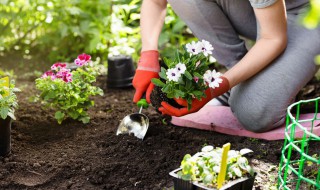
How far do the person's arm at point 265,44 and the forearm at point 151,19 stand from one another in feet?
1.74

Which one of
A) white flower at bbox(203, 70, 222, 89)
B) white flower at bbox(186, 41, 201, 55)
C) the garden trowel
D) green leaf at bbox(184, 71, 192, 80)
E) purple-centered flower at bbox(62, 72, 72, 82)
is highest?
white flower at bbox(186, 41, 201, 55)

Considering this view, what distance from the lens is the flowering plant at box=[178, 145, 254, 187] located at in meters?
1.74

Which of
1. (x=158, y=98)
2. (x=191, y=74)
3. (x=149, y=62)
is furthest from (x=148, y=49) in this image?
(x=191, y=74)

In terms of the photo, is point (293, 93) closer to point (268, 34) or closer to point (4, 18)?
point (268, 34)

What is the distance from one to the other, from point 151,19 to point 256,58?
0.67 metres

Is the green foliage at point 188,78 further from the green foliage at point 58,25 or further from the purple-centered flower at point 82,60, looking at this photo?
the green foliage at point 58,25

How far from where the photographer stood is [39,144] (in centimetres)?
254

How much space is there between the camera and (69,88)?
103 inches

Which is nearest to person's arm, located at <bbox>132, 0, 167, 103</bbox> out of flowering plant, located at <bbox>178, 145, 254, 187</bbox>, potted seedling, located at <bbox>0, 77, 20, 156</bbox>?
potted seedling, located at <bbox>0, 77, 20, 156</bbox>

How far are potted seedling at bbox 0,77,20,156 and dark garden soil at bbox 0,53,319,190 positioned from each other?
60mm

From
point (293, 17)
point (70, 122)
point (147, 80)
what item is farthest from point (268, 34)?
point (70, 122)

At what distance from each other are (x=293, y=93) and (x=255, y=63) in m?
0.29

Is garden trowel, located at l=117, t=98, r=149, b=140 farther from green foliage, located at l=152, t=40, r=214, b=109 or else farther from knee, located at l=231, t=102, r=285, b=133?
knee, located at l=231, t=102, r=285, b=133

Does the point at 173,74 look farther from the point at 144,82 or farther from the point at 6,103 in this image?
the point at 6,103
